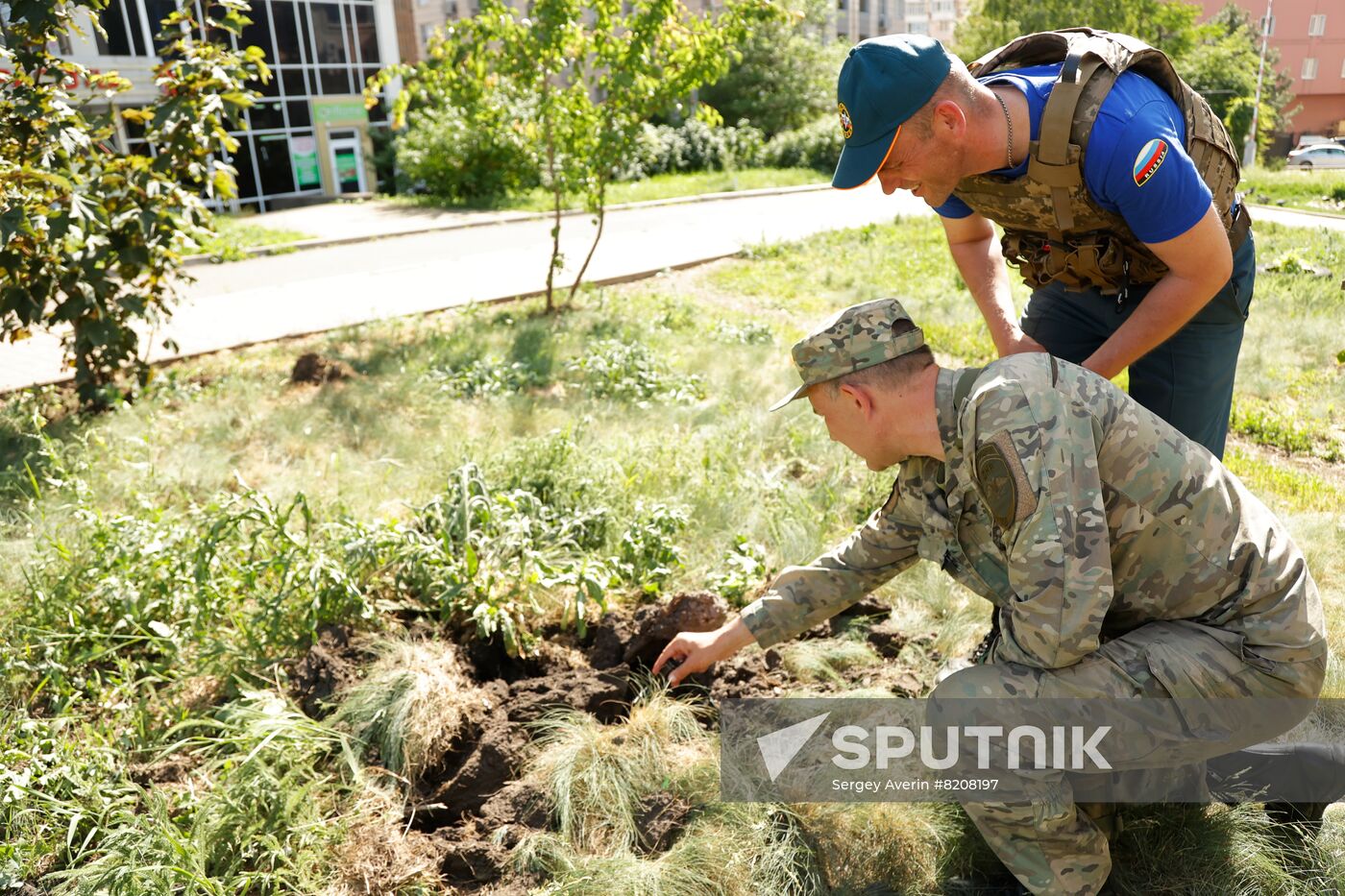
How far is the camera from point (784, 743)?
8.80 feet

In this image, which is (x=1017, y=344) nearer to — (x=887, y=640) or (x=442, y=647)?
(x=887, y=640)

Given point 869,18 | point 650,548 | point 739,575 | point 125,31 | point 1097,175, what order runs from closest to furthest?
point 1097,175
point 739,575
point 650,548
point 125,31
point 869,18

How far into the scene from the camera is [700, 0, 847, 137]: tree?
1195 inches

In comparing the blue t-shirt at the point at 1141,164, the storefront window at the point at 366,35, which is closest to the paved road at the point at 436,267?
the blue t-shirt at the point at 1141,164

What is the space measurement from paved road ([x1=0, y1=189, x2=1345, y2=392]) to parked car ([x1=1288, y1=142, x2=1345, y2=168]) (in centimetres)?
705

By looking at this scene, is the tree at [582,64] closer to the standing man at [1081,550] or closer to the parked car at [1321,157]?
the standing man at [1081,550]

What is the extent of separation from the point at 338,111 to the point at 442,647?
22.6 metres

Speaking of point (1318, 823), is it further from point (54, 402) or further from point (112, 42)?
point (112, 42)

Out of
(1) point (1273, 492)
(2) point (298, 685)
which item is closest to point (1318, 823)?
(1) point (1273, 492)

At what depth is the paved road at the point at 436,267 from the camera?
8070mm

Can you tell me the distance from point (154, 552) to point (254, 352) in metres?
4.19

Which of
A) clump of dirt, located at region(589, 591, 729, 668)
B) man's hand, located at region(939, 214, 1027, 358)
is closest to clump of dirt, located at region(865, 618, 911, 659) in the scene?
clump of dirt, located at region(589, 591, 729, 668)

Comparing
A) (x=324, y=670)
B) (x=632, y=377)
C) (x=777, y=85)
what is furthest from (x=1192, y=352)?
(x=777, y=85)

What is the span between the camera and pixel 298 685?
2.97m
